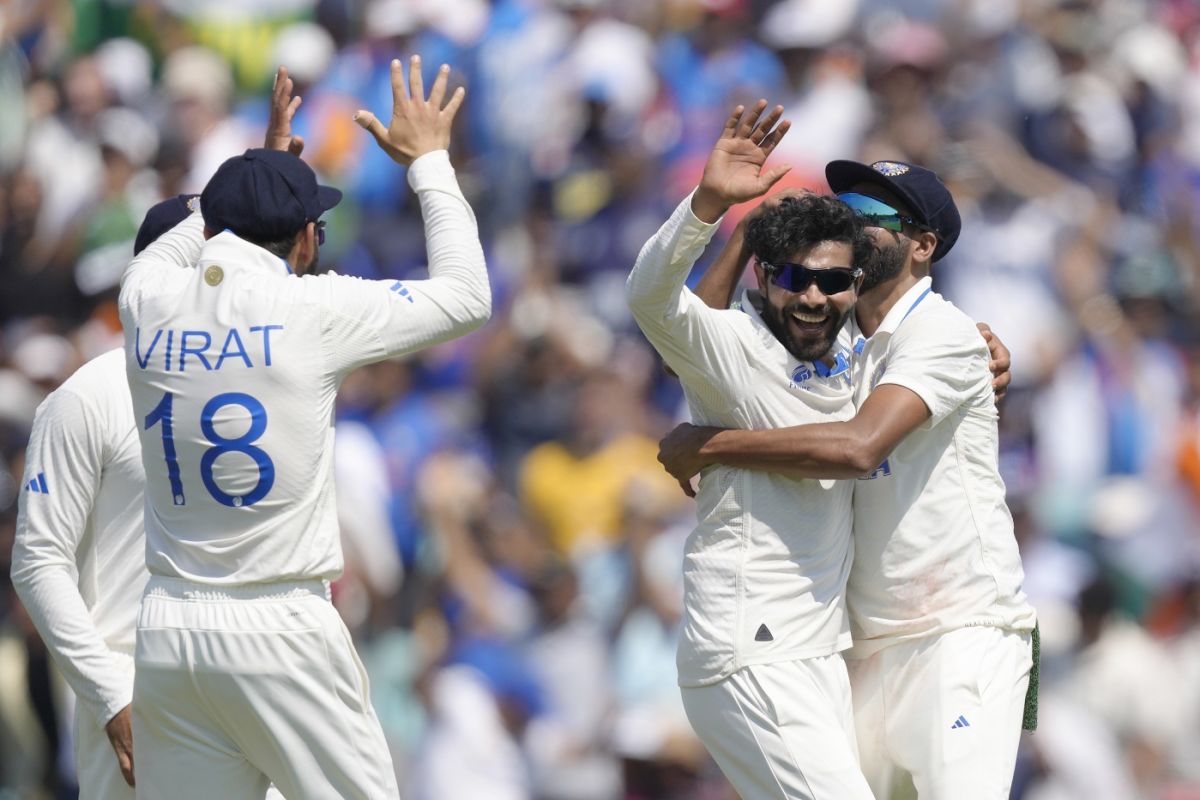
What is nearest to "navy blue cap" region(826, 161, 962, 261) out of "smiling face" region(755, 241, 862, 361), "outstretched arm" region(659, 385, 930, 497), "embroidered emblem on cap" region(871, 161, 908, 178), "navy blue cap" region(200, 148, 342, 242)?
"embroidered emblem on cap" region(871, 161, 908, 178)

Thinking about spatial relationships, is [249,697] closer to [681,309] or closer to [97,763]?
[97,763]

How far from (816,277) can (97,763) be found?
251 centimetres

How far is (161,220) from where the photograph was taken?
5148mm

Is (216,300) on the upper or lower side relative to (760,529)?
upper

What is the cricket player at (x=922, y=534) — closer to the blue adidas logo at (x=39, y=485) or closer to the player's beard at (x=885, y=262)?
the player's beard at (x=885, y=262)

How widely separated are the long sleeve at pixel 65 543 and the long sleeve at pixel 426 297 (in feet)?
3.27

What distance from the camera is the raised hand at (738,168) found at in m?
4.42

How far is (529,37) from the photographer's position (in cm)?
1059

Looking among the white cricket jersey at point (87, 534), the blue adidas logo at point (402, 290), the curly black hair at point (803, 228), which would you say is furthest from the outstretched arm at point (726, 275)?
the white cricket jersey at point (87, 534)

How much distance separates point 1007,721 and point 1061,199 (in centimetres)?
575

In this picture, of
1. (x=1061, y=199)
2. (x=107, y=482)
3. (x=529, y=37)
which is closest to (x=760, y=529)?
(x=107, y=482)

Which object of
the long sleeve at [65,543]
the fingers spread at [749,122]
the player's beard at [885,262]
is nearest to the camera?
the fingers spread at [749,122]

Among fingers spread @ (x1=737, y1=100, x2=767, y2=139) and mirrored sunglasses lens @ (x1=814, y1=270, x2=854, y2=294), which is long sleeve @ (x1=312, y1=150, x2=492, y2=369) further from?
mirrored sunglasses lens @ (x1=814, y1=270, x2=854, y2=294)

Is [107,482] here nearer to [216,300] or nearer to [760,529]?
[216,300]
